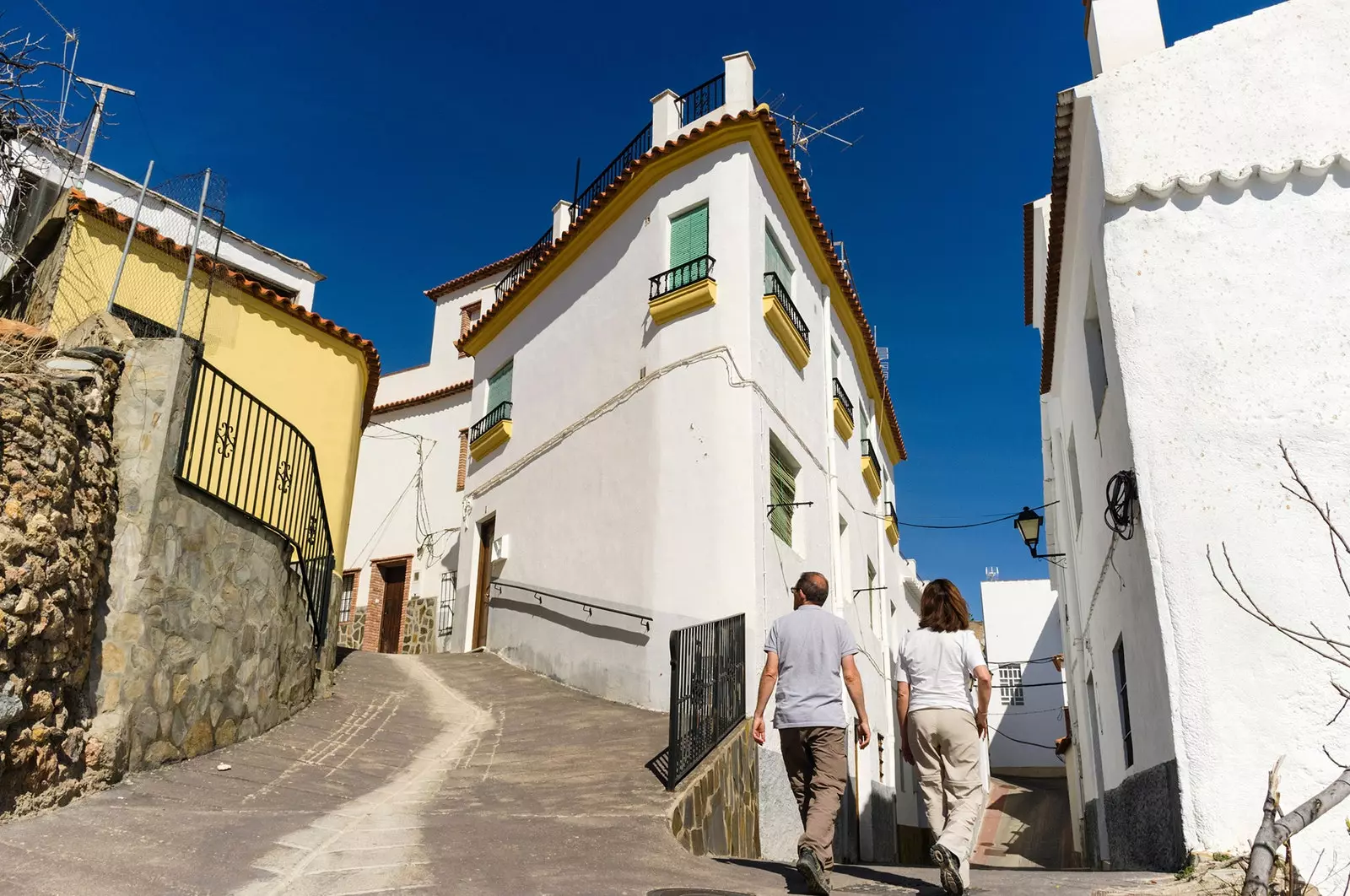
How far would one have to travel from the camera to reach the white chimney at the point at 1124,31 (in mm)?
7137

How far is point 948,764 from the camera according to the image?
4.75 metres

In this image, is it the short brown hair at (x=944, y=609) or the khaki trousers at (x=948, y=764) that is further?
the short brown hair at (x=944, y=609)

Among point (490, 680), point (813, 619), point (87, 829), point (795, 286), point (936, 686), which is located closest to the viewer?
point (87, 829)

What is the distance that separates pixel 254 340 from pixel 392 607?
1087 cm

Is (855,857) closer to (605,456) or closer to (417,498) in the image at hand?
(605,456)

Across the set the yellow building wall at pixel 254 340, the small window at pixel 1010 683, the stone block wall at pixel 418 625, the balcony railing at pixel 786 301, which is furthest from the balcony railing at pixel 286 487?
the small window at pixel 1010 683

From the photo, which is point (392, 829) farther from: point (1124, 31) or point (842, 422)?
point (842, 422)

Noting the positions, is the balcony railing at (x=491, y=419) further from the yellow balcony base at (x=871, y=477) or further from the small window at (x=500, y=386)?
the yellow balcony base at (x=871, y=477)

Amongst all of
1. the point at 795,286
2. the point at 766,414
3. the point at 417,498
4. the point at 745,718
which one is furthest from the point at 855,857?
the point at 417,498

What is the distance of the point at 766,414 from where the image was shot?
1122 centimetres

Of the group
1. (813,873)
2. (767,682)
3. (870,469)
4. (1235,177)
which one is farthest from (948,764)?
(870,469)

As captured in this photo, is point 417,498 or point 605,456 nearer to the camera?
point 605,456

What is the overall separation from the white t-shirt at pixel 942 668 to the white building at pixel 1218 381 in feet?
4.65

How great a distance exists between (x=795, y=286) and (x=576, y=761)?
8.04 meters
